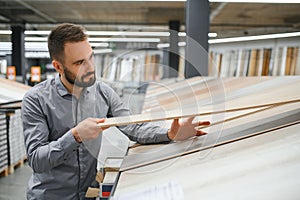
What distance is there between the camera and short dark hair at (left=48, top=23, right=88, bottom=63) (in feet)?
4.60

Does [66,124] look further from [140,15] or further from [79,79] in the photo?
A: [140,15]

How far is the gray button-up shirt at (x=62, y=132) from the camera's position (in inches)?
55.0

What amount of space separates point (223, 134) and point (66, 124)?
2.41ft

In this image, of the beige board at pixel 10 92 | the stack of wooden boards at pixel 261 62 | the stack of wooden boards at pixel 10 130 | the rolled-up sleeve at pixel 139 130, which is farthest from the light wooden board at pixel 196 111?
the stack of wooden boards at pixel 261 62

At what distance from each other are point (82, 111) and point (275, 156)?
93 centimetres

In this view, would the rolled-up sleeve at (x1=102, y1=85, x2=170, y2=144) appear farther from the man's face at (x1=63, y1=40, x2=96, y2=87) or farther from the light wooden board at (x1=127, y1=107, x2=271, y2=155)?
the man's face at (x1=63, y1=40, x2=96, y2=87)

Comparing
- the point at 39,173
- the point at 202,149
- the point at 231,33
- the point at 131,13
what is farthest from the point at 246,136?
the point at 231,33

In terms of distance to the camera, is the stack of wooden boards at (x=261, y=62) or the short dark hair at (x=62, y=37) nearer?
the short dark hair at (x=62, y=37)

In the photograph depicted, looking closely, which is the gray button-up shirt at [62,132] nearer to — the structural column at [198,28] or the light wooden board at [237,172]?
the light wooden board at [237,172]

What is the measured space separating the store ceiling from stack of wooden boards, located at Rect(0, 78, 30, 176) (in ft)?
9.82

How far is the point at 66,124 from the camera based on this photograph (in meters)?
1.49

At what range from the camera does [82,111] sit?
5.06ft

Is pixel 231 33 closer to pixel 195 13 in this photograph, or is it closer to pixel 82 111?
pixel 195 13

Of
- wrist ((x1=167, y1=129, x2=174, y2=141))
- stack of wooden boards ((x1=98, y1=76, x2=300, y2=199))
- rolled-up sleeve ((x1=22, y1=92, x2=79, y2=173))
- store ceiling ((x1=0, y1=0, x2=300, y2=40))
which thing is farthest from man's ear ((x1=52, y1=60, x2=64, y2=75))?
store ceiling ((x1=0, y1=0, x2=300, y2=40))
